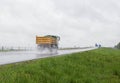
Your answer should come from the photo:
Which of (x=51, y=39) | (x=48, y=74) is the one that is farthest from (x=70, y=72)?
(x=51, y=39)

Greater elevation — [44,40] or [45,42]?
[44,40]

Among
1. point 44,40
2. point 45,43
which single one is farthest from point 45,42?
point 44,40

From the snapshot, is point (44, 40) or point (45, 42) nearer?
point (45, 42)

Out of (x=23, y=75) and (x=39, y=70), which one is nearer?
(x=23, y=75)

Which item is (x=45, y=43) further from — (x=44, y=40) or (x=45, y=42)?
(x=44, y=40)

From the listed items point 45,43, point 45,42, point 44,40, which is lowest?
point 45,43

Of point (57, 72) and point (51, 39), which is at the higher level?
point (51, 39)

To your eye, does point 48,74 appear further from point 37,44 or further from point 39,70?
point 37,44

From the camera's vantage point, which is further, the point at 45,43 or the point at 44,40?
the point at 44,40

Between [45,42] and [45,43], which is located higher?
Answer: [45,42]

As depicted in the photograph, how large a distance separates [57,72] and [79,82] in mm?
1529

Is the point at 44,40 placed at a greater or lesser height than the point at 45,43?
greater

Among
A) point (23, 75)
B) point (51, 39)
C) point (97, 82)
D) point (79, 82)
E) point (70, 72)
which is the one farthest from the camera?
point (51, 39)

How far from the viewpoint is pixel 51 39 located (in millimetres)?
48656
